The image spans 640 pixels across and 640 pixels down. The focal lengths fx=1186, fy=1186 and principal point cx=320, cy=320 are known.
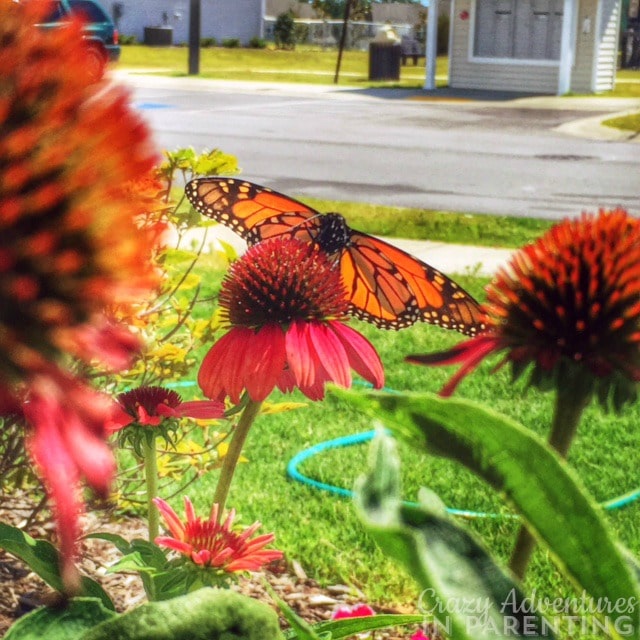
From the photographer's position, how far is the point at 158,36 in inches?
2019

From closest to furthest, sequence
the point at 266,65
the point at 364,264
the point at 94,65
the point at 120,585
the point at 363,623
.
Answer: the point at 94,65 → the point at 363,623 → the point at 364,264 → the point at 120,585 → the point at 266,65

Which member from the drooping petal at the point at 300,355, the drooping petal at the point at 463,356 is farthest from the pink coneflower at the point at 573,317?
the drooping petal at the point at 300,355

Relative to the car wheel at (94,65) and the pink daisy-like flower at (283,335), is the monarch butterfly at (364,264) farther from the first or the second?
the car wheel at (94,65)

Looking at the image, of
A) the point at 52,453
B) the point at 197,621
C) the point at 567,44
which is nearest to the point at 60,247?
the point at 52,453

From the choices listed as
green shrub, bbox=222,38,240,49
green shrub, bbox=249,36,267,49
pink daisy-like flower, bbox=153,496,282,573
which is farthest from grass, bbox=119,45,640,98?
pink daisy-like flower, bbox=153,496,282,573

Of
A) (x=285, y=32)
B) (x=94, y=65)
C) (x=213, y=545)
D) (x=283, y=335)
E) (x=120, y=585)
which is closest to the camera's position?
(x=94, y=65)

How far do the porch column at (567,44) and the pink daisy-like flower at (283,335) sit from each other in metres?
28.2

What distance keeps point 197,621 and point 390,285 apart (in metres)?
1.03

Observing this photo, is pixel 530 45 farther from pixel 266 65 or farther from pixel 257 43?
pixel 257 43

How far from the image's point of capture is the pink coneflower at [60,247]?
51cm

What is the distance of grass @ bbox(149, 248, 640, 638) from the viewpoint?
3160 mm

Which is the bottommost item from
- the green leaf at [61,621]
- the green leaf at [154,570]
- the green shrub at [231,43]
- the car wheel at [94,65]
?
the green leaf at [154,570]

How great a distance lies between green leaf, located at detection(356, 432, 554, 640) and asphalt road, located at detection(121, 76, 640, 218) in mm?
9802

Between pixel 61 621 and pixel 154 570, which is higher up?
pixel 61 621
